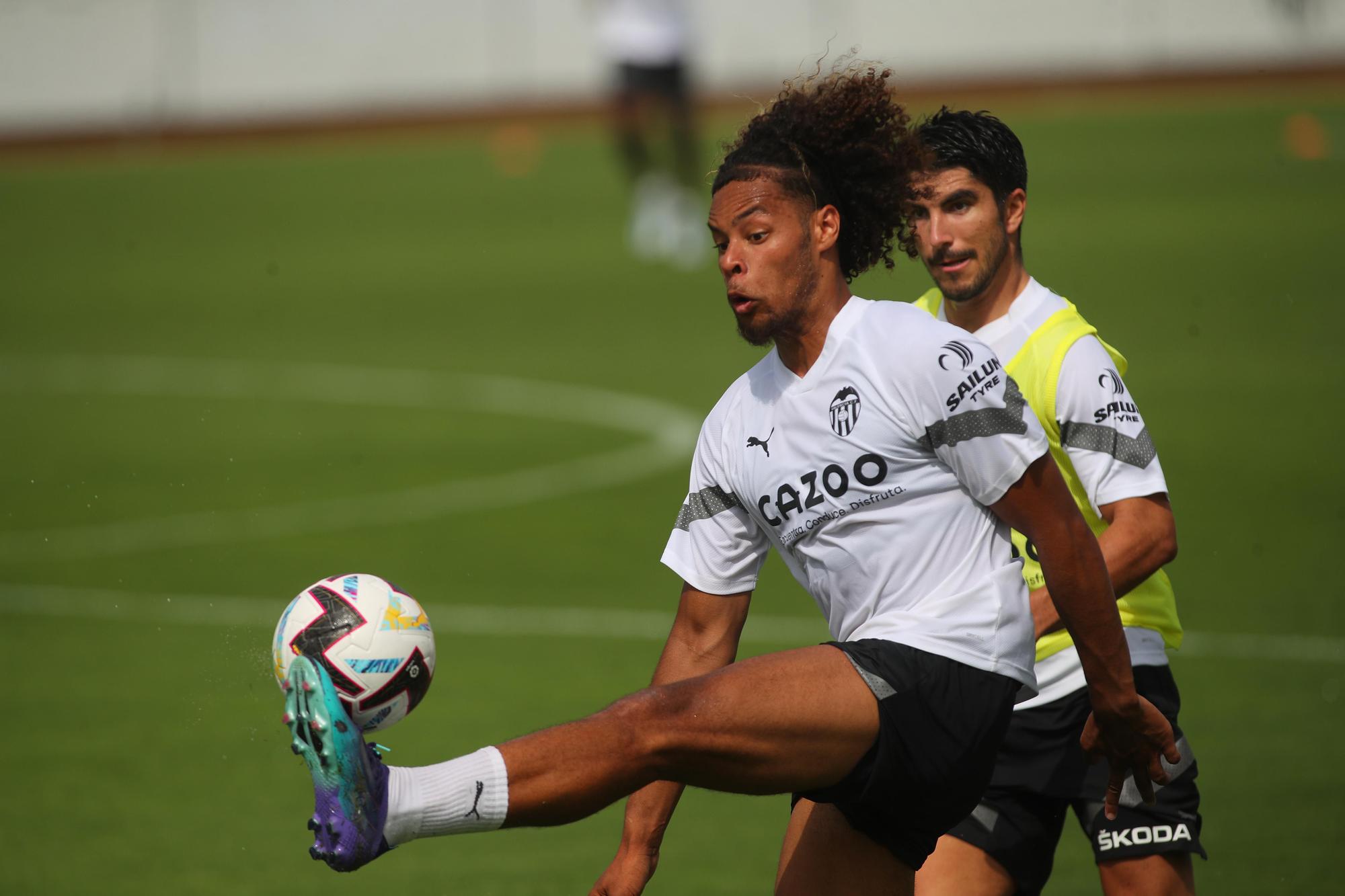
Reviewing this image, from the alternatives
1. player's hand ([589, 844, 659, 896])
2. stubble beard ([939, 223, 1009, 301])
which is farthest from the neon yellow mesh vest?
player's hand ([589, 844, 659, 896])

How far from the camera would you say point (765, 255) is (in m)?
4.36

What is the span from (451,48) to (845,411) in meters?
36.3

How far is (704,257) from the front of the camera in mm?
24594

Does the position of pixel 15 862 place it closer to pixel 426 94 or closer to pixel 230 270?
pixel 230 270

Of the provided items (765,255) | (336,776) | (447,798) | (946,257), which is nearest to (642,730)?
(447,798)

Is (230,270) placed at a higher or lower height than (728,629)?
lower

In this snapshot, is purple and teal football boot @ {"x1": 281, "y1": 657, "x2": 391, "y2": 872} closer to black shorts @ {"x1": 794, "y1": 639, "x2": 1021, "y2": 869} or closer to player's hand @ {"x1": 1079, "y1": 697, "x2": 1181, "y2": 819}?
black shorts @ {"x1": 794, "y1": 639, "x2": 1021, "y2": 869}

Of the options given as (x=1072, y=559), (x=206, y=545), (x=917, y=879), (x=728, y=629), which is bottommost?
(x=206, y=545)

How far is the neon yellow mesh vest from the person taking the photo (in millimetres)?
4871

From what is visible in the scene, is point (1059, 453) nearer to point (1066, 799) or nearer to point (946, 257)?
point (946, 257)

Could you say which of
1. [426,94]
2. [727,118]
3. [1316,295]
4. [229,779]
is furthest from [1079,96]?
Answer: [229,779]

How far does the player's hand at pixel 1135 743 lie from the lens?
14.3 ft

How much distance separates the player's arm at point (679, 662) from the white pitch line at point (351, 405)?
804 centimetres

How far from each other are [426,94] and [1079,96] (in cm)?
1380
